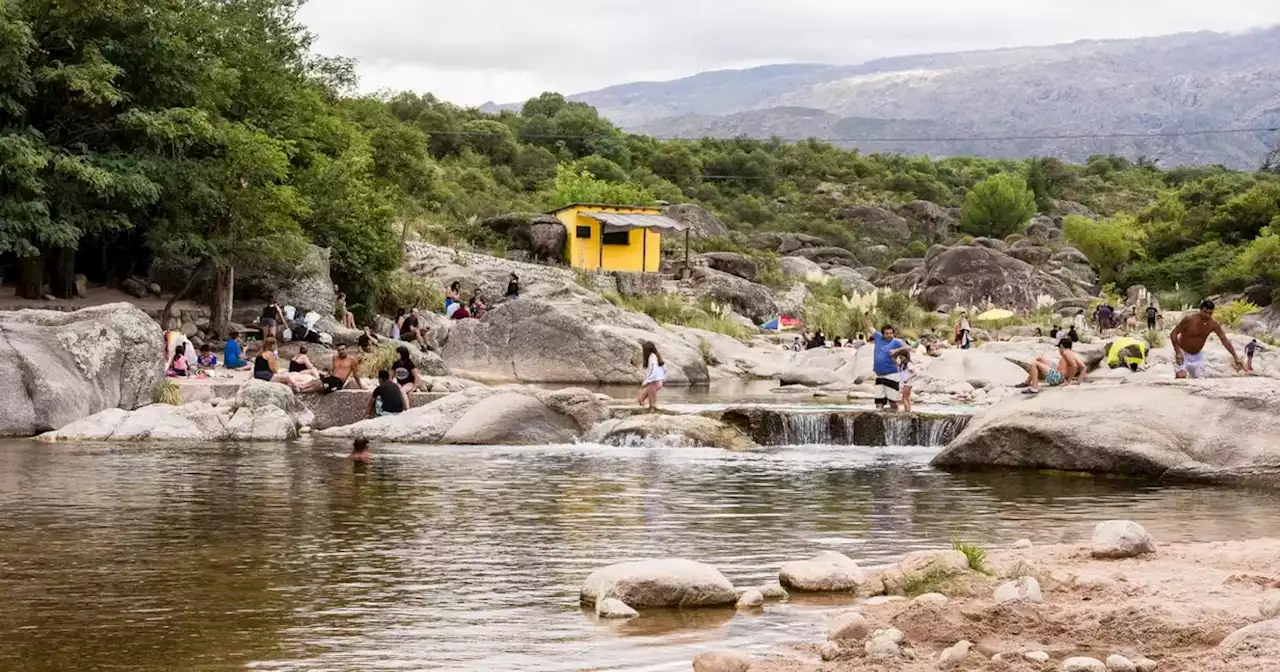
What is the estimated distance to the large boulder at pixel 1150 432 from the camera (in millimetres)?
18531

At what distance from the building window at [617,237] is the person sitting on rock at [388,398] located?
133 feet

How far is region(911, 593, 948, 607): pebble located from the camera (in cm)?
952

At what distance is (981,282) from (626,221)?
16.3 metres

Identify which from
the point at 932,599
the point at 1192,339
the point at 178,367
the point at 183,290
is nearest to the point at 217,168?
the point at 183,290

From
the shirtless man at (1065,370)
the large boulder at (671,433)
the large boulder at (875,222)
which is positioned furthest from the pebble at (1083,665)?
the large boulder at (875,222)

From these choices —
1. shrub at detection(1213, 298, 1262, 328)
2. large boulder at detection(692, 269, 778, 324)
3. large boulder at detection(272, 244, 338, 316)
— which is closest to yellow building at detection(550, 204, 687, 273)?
large boulder at detection(692, 269, 778, 324)

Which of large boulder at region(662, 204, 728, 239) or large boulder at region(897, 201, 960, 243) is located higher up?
large boulder at region(897, 201, 960, 243)

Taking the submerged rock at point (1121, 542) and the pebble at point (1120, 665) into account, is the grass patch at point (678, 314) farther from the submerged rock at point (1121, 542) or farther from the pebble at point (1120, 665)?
the pebble at point (1120, 665)

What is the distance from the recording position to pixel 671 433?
77.3 ft

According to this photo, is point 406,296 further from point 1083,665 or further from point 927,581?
point 1083,665

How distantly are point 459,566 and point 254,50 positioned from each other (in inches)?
1194

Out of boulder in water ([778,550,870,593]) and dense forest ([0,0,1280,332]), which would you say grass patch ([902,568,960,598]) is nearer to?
boulder in water ([778,550,870,593])

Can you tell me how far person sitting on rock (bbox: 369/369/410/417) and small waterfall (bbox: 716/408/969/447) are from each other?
208 inches

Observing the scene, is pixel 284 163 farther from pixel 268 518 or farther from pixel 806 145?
pixel 806 145
